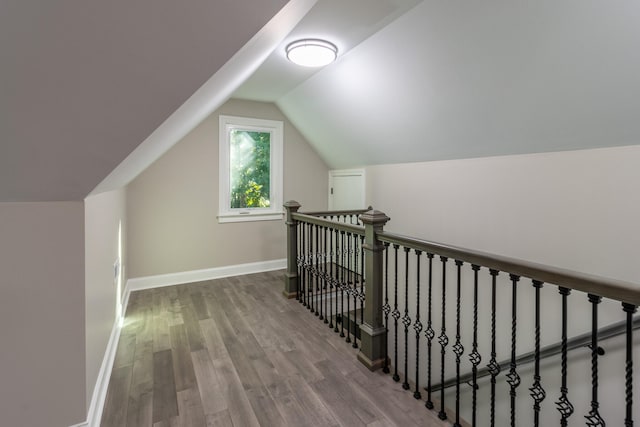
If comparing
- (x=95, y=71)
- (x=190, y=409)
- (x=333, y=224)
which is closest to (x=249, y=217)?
(x=333, y=224)

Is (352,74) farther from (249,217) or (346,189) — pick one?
(249,217)

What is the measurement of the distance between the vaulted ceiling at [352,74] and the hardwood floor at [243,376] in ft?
4.19

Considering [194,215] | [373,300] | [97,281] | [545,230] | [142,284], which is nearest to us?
[97,281]

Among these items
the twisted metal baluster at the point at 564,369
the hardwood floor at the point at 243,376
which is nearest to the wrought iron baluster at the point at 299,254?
the hardwood floor at the point at 243,376

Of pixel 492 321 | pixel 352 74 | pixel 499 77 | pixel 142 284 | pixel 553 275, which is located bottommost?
pixel 142 284

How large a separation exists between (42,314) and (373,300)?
176 centimetres

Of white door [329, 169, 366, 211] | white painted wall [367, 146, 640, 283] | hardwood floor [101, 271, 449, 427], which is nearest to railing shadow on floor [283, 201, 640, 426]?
hardwood floor [101, 271, 449, 427]

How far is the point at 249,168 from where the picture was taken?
4.41 metres

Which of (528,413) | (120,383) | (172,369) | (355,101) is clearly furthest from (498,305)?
(120,383)

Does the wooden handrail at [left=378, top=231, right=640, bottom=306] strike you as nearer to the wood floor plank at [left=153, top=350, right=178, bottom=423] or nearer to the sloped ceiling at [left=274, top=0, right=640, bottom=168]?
the sloped ceiling at [left=274, top=0, right=640, bottom=168]

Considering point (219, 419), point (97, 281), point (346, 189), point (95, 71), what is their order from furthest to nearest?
1. point (346, 189)
2. point (97, 281)
3. point (219, 419)
4. point (95, 71)

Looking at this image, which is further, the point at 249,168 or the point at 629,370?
the point at 249,168

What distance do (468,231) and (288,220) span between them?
1.79 meters

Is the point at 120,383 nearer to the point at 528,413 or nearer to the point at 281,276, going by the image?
the point at 281,276
